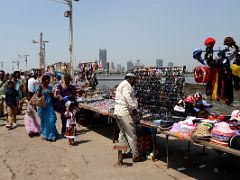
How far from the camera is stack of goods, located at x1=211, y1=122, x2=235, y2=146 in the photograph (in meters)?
4.83

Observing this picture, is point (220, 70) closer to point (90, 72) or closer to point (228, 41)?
point (228, 41)

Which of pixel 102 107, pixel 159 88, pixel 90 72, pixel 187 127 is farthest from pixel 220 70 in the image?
pixel 90 72

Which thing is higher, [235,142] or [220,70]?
[220,70]

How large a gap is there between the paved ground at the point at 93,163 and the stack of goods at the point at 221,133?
1.37 m

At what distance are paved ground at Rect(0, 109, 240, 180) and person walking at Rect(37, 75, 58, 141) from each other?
264 mm

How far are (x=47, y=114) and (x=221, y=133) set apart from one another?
5465mm

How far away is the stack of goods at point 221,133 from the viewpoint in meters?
4.83

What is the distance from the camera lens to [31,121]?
32.1ft

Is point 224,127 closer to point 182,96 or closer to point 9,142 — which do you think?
point 182,96

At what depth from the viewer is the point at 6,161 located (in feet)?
23.8

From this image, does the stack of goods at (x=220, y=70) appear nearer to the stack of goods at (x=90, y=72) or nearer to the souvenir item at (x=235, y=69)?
the souvenir item at (x=235, y=69)

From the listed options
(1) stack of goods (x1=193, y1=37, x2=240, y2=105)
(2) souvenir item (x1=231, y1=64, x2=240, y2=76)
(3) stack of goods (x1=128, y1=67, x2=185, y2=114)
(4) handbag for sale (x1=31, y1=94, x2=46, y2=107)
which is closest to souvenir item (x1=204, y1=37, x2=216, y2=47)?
(1) stack of goods (x1=193, y1=37, x2=240, y2=105)

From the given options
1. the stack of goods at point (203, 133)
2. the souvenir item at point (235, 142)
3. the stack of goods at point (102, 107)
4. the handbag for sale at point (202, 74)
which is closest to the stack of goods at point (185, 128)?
the stack of goods at point (203, 133)

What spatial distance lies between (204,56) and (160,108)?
6.25 ft
